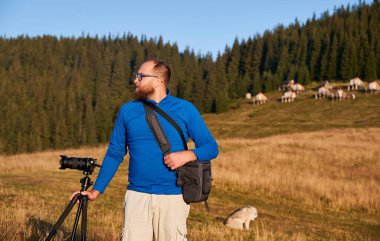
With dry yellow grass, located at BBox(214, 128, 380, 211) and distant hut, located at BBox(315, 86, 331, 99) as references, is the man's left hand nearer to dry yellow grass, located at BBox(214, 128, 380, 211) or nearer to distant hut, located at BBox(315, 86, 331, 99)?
dry yellow grass, located at BBox(214, 128, 380, 211)

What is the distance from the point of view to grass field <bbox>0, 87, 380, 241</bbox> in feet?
30.0

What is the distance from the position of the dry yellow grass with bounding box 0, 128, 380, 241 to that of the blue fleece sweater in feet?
8.42

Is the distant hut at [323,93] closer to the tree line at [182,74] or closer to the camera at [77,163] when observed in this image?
the tree line at [182,74]

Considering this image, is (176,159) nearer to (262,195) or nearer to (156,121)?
(156,121)

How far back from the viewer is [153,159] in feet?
12.8

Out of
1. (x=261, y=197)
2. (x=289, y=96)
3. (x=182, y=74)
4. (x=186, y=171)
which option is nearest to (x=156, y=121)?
(x=186, y=171)

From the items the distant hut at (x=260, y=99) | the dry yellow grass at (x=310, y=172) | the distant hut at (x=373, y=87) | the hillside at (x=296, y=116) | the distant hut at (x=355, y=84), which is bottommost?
the dry yellow grass at (x=310, y=172)

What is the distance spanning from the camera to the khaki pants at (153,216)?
392 centimetres

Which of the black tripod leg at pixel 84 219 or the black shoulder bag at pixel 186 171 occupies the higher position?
the black shoulder bag at pixel 186 171

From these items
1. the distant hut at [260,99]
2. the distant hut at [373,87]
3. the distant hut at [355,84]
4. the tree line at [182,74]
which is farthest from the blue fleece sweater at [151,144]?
the distant hut at [355,84]

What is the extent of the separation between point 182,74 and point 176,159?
535 ft

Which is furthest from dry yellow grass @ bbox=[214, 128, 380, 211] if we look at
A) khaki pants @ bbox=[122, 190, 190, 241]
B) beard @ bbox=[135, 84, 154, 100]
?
beard @ bbox=[135, 84, 154, 100]

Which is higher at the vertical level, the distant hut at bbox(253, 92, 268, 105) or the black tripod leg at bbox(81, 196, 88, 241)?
the distant hut at bbox(253, 92, 268, 105)

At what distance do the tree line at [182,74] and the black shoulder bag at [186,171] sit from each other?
9697 cm
